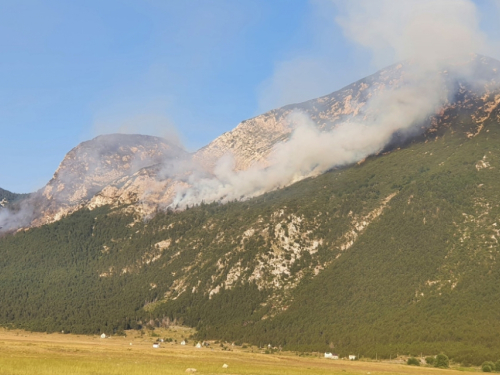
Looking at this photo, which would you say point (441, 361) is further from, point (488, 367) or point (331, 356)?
point (331, 356)

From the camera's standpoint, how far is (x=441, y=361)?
14212 centimetres

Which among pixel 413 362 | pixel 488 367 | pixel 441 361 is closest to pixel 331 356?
pixel 413 362

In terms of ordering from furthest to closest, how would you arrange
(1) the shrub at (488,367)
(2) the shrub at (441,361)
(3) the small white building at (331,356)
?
1. (3) the small white building at (331,356)
2. (2) the shrub at (441,361)
3. (1) the shrub at (488,367)

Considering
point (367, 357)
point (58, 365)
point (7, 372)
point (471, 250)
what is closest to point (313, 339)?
point (367, 357)

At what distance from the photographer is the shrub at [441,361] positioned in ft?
464

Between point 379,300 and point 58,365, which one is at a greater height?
point 379,300

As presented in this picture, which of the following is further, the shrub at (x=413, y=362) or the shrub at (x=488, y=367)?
the shrub at (x=413, y=362)

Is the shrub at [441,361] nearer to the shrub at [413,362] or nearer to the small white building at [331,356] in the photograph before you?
the shrub at [413,362]

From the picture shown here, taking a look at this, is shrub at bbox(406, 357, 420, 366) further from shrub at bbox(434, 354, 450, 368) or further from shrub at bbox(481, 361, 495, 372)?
shrub at bbox(481, 361, 495, 372)

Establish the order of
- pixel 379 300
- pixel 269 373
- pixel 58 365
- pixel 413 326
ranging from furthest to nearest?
1. pixel 379 300
2. pixel 413 326
3. pixel 269 373
4. pixel 58 365

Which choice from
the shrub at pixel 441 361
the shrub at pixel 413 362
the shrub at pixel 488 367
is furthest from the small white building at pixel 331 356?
the shrub at pixel 488 367

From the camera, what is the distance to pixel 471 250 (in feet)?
654

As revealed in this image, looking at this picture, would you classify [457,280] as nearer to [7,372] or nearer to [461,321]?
[461,321]

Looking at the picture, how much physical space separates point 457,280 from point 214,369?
401 feet
